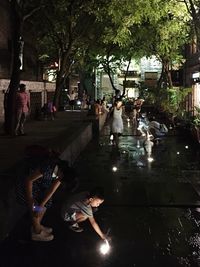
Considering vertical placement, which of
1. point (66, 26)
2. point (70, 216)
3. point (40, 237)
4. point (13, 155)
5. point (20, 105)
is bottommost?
point (40, 237)

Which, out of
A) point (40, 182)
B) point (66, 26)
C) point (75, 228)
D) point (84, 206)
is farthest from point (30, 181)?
point (66, 26)

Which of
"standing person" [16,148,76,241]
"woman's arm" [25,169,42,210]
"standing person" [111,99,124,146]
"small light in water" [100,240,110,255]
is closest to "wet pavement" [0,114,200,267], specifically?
"small light in water" [100,240,110,255]

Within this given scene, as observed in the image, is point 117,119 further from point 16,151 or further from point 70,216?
point 70,216

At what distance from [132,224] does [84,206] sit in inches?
50.1

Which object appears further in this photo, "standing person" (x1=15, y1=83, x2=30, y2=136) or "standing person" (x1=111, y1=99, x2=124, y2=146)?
"standing person" (x1=111, y1=99, x2=124, y2=146)

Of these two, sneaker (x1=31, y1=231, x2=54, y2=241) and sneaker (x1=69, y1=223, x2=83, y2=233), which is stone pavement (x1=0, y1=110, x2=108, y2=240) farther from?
sneaker (x1=69, y1=223, x2=83, y2=233)

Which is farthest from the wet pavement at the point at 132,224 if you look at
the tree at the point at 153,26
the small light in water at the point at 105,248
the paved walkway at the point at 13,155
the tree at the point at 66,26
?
the tree at the point at 66,26

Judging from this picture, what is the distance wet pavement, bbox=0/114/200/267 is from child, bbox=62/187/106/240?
25 centimetres

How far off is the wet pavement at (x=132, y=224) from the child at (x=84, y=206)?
0.25 metres

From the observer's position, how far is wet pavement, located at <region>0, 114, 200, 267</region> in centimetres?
567

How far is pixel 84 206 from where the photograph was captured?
626cm

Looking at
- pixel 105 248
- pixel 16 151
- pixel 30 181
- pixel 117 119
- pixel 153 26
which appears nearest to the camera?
pixel 30 181

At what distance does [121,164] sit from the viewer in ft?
42.0

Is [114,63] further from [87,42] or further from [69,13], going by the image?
[69,13]
